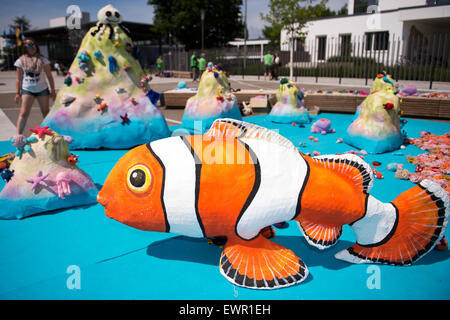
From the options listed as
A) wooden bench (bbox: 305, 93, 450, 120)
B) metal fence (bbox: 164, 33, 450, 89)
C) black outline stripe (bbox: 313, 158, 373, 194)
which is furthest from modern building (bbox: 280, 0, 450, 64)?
black outline stripe (bbox: 313, 158, 373, 194)

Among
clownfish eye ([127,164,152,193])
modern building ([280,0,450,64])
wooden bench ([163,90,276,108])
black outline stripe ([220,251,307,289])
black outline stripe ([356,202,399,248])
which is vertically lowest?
black outline stripe ([220,251,307,289])

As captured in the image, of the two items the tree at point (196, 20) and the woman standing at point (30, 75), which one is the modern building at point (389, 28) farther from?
the woman standing at point (30, 75)

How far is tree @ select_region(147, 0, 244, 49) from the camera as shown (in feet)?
99.6

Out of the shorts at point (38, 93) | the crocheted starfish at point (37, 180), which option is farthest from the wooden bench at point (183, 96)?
the crocheted starfish at point (37, 180)

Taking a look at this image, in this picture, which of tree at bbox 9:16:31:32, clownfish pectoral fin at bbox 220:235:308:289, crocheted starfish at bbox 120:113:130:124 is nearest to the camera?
clownfish pectoral fin at bbox 220:235:308:289

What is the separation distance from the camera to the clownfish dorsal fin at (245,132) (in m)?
2.30

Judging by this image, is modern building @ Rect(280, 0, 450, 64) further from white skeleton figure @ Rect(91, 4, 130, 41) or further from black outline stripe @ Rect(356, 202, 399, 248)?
black outline stripe @ Rect(356, 202, 399, 248)

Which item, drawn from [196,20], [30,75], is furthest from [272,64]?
[30,75]

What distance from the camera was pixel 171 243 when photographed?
293cm

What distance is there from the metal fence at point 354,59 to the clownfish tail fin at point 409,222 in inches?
590

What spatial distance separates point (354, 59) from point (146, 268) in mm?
18579

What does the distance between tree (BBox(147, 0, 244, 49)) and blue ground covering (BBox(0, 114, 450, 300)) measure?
30.2m

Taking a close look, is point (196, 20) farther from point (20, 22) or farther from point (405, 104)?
point (20, 22)

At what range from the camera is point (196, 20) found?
101ft
